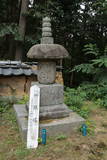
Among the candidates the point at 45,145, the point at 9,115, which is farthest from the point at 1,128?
the point at 45,145

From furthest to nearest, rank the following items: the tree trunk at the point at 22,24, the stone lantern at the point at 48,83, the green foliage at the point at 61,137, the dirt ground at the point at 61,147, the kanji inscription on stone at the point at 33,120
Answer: the tree trunk at the point at 22,24 → the stone lantern at the point at 48,83 → the green foliage at the point at 61,137 → the kanji inscription on stone at the point at 33,120 → the dirt ground at the point at 61,147

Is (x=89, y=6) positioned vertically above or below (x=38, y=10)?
above

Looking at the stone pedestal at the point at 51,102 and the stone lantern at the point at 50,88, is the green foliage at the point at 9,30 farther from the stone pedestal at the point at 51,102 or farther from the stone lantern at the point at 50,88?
the stone pedestal at the point at 51,102

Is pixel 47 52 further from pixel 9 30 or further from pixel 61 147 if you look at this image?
pixel 9 30

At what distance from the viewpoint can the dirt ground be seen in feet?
6.50

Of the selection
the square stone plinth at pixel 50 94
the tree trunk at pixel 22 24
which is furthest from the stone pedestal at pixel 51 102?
the tree trunk at pixel 22 24

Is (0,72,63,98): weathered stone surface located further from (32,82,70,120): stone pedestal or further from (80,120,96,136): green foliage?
(80,120,96,136): green foliage

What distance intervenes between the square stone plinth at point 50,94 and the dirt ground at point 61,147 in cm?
68

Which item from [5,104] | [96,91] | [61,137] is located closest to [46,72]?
[61,137]

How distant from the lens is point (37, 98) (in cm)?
258

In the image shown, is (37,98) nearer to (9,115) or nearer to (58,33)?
(9,115)

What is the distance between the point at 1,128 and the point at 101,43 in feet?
23.2

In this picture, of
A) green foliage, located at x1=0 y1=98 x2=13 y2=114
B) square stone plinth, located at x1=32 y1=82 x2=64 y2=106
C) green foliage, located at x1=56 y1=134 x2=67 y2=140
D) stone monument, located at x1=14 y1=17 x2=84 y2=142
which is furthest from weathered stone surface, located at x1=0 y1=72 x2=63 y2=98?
green foliage, located at x1=56 y1=134 x2=67 y2=140

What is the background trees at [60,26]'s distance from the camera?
21.2 ft
